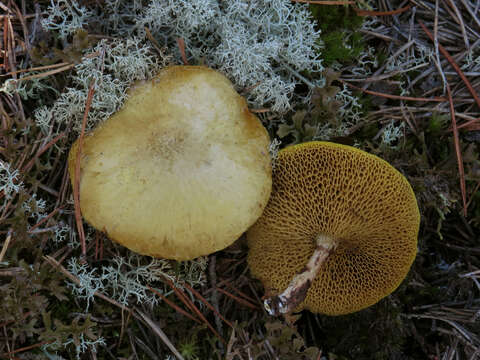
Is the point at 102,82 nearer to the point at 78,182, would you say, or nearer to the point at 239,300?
the point at 78,182

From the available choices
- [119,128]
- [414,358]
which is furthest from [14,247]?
[414,358]

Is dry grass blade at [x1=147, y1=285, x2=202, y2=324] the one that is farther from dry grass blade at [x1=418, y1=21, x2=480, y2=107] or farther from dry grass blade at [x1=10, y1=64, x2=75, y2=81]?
dry grass blade at [x1=418, y1=21, x2=480, y2=107]

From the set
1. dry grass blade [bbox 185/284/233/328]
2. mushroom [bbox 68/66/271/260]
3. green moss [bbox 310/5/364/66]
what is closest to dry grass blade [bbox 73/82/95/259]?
mushroom [bbox 68/66/271/260]

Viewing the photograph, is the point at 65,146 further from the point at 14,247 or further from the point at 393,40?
the point at 393,40

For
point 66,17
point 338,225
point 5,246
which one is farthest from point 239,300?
point 66,17

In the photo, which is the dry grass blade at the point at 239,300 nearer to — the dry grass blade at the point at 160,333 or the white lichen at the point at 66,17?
the dry grass blade at the point at 160,333

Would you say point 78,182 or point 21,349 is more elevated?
point 78,182
